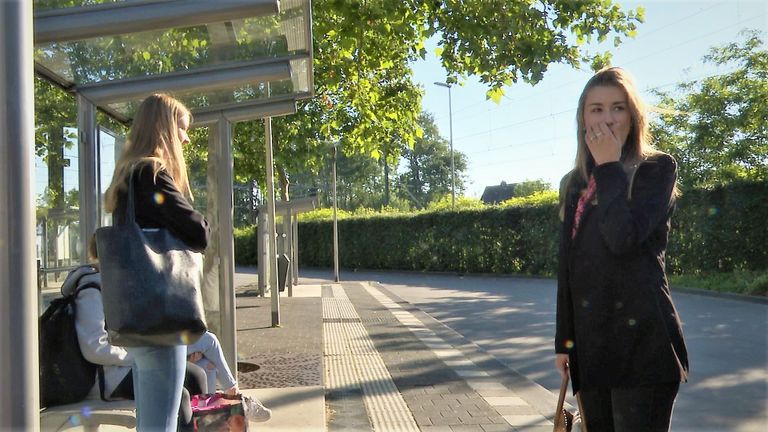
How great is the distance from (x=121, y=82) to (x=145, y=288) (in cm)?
249

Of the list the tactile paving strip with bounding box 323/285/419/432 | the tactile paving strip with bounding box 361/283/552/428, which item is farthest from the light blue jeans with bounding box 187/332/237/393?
the tactile paving strip with bounding box 361/283/552/428

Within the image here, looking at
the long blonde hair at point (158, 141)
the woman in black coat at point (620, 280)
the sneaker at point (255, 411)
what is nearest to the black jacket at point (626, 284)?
the woman in black coat at point (620, 280)

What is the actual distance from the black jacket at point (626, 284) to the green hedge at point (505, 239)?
17185 millimetres

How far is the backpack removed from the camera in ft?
10.4

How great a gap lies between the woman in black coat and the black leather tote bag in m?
1.30

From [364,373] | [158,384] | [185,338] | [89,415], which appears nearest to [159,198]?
[185,338]

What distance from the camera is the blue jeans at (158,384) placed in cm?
279

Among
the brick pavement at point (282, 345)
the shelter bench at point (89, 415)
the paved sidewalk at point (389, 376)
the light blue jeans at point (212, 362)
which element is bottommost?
the paved sidewalk at point (389, 376)

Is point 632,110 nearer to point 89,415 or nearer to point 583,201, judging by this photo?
point 583,201

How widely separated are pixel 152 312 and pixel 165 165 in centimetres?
59

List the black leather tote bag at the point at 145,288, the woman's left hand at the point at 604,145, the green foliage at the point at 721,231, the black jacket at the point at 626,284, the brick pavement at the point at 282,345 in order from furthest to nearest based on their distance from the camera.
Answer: the green foliage at the point at 721,231 → the brick pavement at the point at 282,345 → the black leather tote bag at the point at 145,288 → the woman's left hand at the point at 604,145 → the black jacket at the point at 626,284

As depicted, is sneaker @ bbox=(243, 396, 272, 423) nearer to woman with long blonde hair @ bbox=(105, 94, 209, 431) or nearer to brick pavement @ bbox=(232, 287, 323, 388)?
woman with long blonde hair @ bbox=(105, 94, 209, 431)

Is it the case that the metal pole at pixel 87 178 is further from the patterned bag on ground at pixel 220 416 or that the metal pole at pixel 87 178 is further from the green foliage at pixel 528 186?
the green foliage at pixel 528 186

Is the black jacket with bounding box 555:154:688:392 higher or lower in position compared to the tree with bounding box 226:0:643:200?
lower
